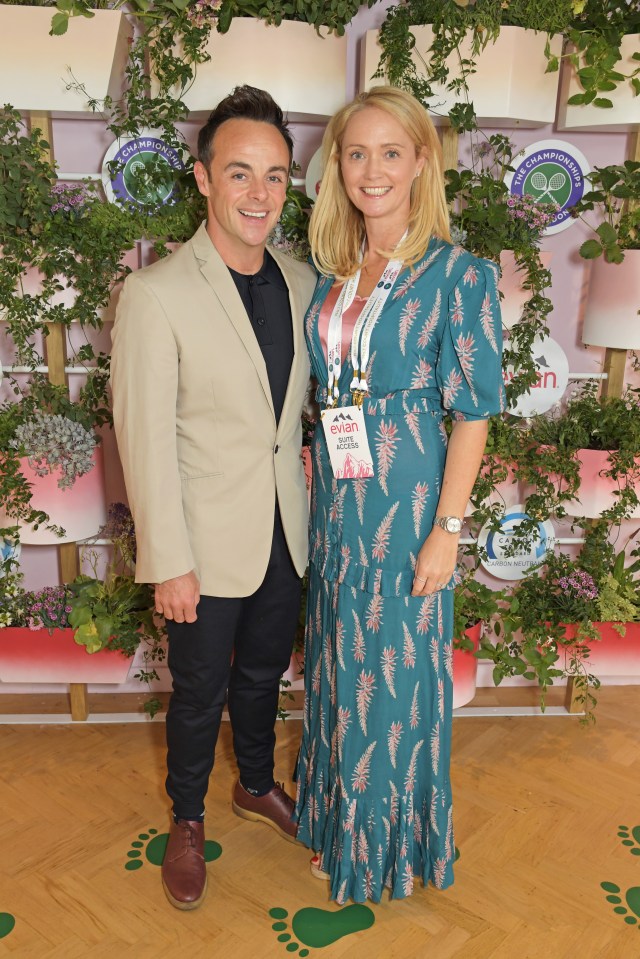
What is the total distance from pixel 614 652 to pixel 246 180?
230 centimetres

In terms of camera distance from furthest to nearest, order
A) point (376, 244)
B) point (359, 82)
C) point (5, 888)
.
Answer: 1. point (359, 82)
2. point (5, 888)
3. point (376, 244)

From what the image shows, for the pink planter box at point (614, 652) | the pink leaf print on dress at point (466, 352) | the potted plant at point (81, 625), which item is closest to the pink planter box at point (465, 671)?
the pink planter box at point (614, 652)

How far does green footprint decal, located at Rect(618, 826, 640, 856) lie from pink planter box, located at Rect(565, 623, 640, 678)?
75cm

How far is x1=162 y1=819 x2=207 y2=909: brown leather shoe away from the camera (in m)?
2.24

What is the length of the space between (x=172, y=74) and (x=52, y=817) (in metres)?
2.38

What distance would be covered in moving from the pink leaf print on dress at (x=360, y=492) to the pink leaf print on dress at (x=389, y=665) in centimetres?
33

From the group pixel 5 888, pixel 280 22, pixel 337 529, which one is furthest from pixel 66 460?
pixel 280 22

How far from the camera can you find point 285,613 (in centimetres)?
234

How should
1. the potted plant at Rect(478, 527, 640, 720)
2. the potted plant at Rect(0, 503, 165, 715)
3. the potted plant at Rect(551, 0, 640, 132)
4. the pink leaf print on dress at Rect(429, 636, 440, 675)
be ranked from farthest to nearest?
the potted plant at Rect(478, 527, 640, 720) → the potted plant at Rect(0, 503, 165, 715) → the potted plant at Rect(551, 0, 640, 132) → the pink leaf print on dress at Rect(429, 636, 440, 675)

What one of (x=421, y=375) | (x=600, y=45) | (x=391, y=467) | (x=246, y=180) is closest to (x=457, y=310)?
(x=421, y=375)

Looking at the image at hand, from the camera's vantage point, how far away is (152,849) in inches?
97.3

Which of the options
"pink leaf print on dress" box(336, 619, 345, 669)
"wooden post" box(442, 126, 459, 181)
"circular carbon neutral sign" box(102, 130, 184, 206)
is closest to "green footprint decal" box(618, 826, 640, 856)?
"pink leaf print on dress" box(336, 619, 345, 669)

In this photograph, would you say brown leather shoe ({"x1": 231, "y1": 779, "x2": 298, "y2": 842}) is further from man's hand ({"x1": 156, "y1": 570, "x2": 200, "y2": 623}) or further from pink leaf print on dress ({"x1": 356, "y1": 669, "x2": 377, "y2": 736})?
man's hand ({"x1": 156, "y1": 570, "x2": 200, "y2": 623})

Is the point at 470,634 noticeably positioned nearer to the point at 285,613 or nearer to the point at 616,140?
the point at 285,613
